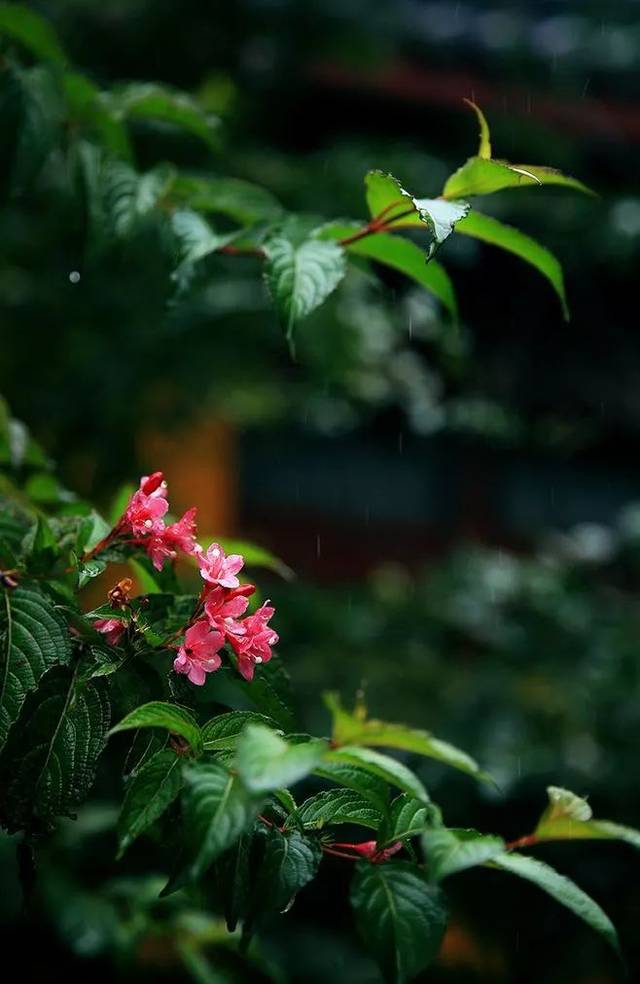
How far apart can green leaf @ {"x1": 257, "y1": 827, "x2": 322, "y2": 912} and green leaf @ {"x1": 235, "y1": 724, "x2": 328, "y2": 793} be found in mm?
95

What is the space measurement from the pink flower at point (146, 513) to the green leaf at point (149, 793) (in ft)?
0.53

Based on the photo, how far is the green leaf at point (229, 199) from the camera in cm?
103

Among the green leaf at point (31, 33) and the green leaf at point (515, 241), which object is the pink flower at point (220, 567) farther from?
the green leaf at point (31, 33)

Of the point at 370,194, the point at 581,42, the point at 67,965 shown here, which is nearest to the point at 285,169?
the point at 581,42

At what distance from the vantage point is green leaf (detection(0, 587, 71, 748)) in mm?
706

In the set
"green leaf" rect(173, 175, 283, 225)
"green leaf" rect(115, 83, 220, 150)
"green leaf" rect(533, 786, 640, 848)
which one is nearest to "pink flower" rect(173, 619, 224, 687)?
"green leaf" rect(533, 786, 640, 848)

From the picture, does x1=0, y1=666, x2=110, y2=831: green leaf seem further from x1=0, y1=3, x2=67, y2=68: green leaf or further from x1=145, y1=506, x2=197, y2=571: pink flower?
x1=0, y1=3, x2=67, y2=68: green leaf

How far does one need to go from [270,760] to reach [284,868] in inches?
4.8

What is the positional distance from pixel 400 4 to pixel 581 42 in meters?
0.70

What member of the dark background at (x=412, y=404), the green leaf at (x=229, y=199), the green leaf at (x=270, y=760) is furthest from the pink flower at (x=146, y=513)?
the dark background at (x=412, y=404)

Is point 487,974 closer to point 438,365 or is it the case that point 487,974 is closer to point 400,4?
point 438,365

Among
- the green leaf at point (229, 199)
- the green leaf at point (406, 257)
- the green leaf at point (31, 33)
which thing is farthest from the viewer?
the green leaf at point (31, 33)

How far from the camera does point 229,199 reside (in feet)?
3.44

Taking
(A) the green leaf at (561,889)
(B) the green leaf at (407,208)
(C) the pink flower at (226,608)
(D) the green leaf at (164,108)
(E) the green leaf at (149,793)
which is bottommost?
(A) the green leaf at (561,889)
